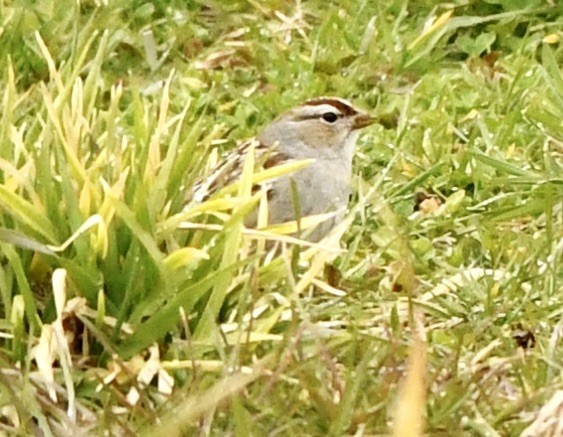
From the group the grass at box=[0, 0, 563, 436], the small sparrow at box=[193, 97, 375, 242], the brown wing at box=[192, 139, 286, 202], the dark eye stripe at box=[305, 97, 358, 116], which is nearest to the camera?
the grass at box=[0, 0, 563, 436]

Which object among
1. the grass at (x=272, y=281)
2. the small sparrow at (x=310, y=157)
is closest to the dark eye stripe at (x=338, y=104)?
the small sparrow at (x=310, y=157)

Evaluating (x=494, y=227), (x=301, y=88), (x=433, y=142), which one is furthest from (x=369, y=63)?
(x=494, y=227)

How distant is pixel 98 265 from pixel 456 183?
5.70 ft

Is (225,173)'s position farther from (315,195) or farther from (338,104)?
(338,104)

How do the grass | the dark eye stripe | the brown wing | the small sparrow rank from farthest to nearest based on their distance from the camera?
the dark eye stripe < the small sparrow < the brown wing < the grass

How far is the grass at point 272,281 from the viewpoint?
299cm

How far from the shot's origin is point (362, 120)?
462 cm

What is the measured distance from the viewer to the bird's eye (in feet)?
15.1

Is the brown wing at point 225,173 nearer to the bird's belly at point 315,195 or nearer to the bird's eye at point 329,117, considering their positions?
the bird's belly at point 315,195

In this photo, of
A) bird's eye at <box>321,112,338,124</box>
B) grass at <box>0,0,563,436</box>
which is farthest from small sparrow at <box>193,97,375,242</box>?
grass at <box>0,0,563,436</box>

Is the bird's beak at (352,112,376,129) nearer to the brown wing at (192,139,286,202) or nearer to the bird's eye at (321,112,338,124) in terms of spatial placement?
the bird's eye at (321,112,338,124)

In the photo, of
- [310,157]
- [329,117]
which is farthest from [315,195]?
[329,117]

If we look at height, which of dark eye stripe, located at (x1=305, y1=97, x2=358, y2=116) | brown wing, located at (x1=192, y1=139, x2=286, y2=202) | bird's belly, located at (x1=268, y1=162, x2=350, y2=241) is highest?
brown wing, located at (x1=192, y1=139, x2=286, y2=202)

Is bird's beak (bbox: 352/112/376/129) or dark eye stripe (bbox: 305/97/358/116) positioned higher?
dark eye stripe (bbox: 305/97/358/116)
